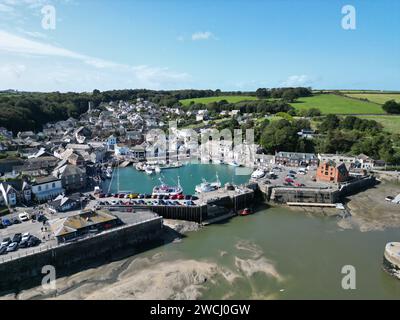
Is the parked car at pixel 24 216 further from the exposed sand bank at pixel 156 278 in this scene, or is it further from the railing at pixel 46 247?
the exposed sand bank at pixel 156 278

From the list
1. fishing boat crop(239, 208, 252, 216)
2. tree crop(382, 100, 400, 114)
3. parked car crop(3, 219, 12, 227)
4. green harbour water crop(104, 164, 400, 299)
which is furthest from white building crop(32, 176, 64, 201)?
tree crop(382, 100, 400, 114)

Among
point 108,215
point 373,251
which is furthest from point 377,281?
point 108,215

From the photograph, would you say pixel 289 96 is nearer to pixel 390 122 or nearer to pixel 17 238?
pixel 390 122

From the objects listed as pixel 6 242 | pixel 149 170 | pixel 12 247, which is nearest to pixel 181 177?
pixel 149 170

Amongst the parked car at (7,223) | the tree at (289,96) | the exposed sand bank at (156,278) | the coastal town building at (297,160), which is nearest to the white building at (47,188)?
the parked car at (7,223)

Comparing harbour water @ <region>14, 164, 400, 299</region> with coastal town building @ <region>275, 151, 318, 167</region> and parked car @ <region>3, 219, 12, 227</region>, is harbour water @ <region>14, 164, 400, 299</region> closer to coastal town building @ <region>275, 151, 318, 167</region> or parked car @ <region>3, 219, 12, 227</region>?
parked car @ <region>3, 219, 12, 227</region>
